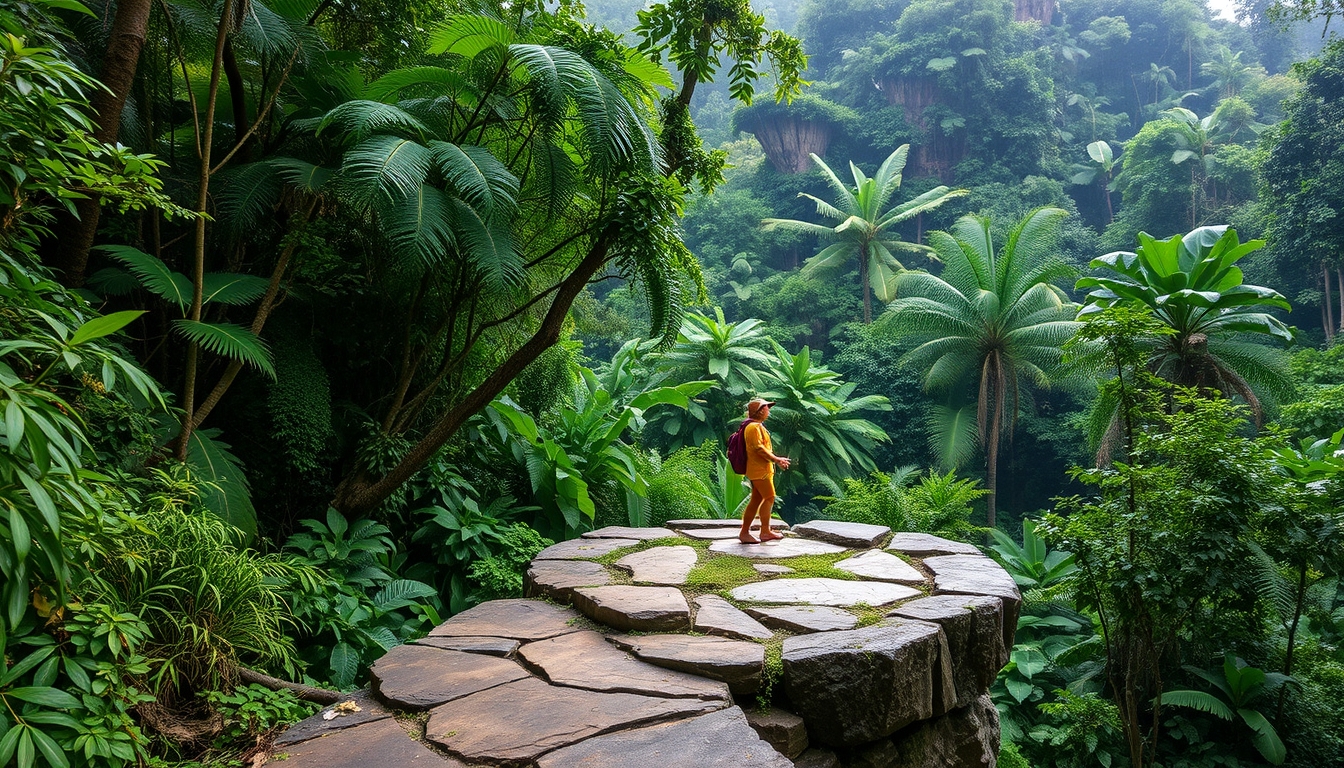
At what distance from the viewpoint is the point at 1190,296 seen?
32.4ft

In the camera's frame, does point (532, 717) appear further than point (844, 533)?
No

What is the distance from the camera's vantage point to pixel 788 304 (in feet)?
81.5

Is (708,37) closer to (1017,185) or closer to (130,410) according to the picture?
(130,410)

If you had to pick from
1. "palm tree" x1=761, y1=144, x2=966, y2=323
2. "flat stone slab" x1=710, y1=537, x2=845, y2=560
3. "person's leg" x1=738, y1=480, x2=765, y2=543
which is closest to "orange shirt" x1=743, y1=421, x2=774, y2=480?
"person's leg" x1=738, y1=480, x2=765, y2=543

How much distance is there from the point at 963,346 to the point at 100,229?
57.6 feet

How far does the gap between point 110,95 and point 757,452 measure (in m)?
3.52

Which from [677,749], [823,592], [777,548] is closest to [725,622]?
[823,592]

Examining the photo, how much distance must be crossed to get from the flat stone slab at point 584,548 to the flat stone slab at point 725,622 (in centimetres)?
110

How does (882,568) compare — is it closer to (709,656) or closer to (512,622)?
(709,656)

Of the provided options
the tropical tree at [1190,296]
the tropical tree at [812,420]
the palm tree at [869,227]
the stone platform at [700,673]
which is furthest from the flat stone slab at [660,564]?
the palm tree at [869,227]

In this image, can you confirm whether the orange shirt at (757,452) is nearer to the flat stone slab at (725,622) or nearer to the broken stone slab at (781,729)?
the flat stone slab at (725,622)

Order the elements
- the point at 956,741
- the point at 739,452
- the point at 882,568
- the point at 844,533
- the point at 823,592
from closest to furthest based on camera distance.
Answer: the point at 956,741
the point at 823,592
the point at 882,568
the point at 739,452
the point at 844,533

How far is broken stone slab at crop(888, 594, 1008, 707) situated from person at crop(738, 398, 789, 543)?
107 centimetres

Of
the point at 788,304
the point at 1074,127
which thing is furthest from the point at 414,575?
the point at 1074,127
